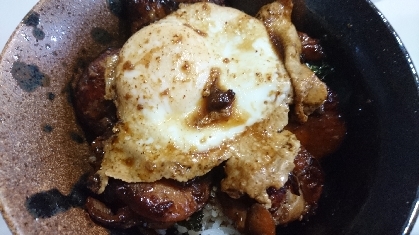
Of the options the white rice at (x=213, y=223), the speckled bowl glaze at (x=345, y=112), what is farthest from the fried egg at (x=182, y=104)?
the white rice at (x=213, y=223)

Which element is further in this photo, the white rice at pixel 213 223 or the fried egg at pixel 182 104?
the white rice at pixel 213 223

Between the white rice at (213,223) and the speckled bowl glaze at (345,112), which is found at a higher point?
the speckled bowl glaze at (345,112)

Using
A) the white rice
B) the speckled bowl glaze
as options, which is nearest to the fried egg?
the speckled bowl glaze

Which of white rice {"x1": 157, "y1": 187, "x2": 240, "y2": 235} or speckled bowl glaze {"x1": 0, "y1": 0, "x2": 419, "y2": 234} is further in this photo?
white rice {"x1": 157, "y1": 187, "x2": 240, "y2": 235}

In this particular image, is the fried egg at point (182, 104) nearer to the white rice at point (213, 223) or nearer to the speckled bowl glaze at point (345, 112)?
the speckled bowl glaze at point (345, 112)

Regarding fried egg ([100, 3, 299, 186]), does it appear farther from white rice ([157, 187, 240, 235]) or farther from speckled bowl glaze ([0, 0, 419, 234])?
white rice ([157, 187, 240, 235])

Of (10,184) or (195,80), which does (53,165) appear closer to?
(10,184)
